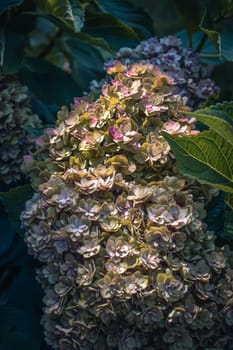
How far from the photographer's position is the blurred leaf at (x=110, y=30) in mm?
2178

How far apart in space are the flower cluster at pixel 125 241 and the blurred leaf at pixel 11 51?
0.38 metres

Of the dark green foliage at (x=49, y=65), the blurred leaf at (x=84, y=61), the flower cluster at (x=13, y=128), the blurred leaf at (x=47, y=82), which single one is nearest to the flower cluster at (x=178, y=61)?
the dark green foliage at (x=49, y=65)

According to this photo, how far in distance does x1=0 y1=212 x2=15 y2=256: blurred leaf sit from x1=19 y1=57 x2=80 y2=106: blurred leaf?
0.47 m

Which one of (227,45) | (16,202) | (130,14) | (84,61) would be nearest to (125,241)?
(16,202)

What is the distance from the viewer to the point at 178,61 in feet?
6.73

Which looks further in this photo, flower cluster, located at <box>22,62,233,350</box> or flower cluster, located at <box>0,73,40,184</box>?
flower cluster, located at <box>0,73,40,184</box>

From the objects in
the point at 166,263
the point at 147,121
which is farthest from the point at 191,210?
the point at 147,121

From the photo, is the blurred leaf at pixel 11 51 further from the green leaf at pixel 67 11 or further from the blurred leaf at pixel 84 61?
the blurred leaf at pixel 84 61

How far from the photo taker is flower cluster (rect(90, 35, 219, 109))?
6.67ft

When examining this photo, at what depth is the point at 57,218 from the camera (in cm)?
173

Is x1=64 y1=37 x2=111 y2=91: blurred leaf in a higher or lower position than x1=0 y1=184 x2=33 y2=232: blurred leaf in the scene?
lower

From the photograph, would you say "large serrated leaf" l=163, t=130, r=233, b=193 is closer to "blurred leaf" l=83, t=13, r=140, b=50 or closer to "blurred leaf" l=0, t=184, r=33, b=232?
"blurred leaf" l=0, t=184, r=33, b=232

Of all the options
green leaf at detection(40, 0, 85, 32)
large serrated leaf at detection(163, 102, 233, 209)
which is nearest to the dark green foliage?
green leaf at detection(40, 0, 85, 32)

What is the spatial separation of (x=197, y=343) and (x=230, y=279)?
152 millimetres
